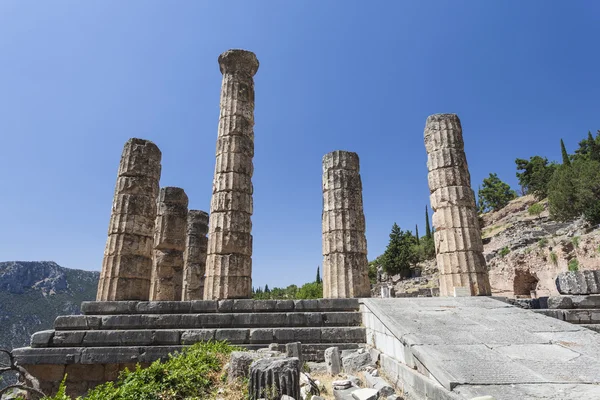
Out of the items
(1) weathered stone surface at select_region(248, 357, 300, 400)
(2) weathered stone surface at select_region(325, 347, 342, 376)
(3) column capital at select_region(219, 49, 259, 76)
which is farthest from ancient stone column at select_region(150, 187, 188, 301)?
(1) weathered stone surface at select_region(248, 357, 300, 400)

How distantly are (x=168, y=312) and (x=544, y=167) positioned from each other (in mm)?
61890

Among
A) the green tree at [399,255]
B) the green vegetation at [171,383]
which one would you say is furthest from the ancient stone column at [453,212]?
the green tree at [399,255]

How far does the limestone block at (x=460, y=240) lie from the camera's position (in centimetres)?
1040

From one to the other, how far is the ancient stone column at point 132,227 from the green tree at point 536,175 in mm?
53992

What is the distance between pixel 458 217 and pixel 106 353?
10.2 meters

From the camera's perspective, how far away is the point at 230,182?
11.9m

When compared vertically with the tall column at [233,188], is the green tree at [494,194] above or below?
above

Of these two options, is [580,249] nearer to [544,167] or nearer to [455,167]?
[455,167]

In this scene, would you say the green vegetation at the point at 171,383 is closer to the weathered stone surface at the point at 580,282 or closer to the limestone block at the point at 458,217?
the limestone block at the point at 458,217

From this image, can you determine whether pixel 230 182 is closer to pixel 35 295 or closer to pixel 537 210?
pixel 537 210

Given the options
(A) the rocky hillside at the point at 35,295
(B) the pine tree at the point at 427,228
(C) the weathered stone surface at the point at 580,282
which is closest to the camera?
(C) the weathered stone surface at the point at 580,282

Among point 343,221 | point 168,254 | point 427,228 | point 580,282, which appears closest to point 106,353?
point 168,254

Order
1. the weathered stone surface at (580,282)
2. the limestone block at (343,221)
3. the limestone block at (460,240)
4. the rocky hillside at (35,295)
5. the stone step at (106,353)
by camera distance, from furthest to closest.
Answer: the rocky hillside at (35,295)
the limestone block at (343,221)
the limestone block at (460,240)
the weathered stone surface at (580,282)
the stone step at (106,353)

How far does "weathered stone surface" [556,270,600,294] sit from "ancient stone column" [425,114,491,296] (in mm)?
1928
